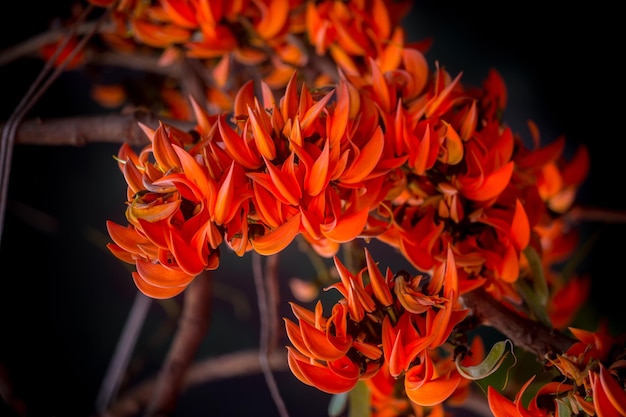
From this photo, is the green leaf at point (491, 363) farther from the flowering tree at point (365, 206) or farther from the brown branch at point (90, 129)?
the brown branch at point (90, 129)

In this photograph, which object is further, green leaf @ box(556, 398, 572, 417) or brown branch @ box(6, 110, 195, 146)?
brown branch @ box(6, 110, 195, 146)

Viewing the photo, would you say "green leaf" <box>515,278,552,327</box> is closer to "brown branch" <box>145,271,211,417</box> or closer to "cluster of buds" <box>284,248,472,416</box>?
"cluster of buds" <box>284,248,472,416</box>

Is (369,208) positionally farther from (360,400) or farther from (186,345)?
(186,345)

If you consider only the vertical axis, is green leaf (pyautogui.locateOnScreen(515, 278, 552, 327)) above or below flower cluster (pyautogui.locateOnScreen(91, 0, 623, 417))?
below

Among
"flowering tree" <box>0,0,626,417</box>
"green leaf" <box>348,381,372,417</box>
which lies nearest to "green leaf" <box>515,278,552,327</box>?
"flowering tree" <box>0,0,626,417</box>

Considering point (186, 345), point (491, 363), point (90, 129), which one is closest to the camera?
point (491, 363)

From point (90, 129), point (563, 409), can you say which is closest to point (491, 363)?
point (563, 409)

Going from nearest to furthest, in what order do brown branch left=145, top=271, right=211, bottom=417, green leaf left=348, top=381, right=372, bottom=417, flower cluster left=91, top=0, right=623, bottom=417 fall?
1. flower cluster left=91, top=0, right=623, bottom=417
2. green leaf left=348, top=381, right=372, bottom=417
3. brown branch left=145, top=271, right=211, bottom=417
